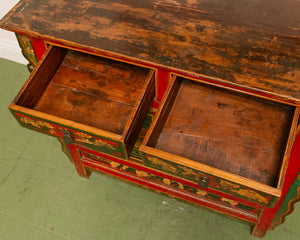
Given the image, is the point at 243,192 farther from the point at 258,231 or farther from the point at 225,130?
the point at 258,231

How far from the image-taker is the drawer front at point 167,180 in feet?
5.16

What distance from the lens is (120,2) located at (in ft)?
4.61

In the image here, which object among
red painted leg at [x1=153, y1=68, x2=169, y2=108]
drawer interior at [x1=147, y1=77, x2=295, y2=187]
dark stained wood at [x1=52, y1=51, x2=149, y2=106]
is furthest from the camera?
dark stained wood at [x1=52, y1=51, x2=149, y2=106]

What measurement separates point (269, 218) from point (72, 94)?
120 centimetres

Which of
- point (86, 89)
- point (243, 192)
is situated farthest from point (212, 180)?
point (86, 89)

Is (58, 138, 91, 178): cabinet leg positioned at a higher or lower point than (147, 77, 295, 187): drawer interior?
lower

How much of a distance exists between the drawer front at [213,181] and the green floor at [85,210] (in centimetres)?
79

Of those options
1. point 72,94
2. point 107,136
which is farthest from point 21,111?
point 107,136

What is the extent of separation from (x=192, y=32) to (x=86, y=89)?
1.85ft

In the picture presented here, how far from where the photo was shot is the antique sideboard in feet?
3.83

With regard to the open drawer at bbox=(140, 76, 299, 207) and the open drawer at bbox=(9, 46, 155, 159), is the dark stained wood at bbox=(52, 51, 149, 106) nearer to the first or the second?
the open drawer at bbox=(9, 46, 155, 159)

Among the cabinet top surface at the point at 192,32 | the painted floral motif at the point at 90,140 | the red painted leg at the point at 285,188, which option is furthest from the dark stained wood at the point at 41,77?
the red painted leg at the point at 285,188

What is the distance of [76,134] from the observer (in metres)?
1.29

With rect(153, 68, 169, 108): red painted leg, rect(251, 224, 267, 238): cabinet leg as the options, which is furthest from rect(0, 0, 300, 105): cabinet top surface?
rect(251, 224, 267, 238): cabinet leg
